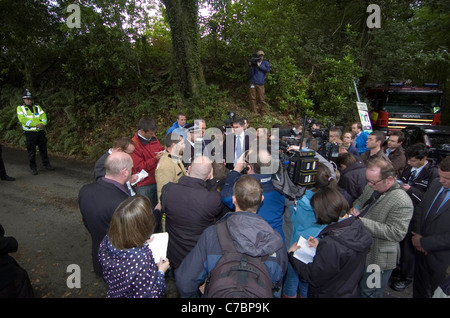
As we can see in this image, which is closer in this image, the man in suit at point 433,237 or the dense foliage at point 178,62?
the man in suit at point 433,237

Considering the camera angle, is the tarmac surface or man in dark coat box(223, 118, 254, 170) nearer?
the tarmac surface

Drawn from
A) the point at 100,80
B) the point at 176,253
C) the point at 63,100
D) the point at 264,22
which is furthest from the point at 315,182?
the point at 63,100

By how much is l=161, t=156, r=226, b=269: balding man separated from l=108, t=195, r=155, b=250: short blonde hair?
1.78ft

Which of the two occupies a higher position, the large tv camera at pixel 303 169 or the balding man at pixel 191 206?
the large tv camera at pixel 303 169

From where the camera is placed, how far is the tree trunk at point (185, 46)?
8531mm

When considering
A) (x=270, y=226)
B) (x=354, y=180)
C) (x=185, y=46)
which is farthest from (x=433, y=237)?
(x=185, y=46)

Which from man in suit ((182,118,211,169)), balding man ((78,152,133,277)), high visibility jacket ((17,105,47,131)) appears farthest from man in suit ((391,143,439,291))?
high visibility jacket ((17,105,47,131))

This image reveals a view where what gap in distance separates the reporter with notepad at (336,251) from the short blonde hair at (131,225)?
1.45m

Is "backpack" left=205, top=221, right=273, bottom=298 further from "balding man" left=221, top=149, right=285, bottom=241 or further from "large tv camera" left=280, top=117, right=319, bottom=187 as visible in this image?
"large tv camera" left=280, top=117, right=319, bottom=187

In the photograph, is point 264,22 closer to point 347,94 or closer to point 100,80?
point 347,94

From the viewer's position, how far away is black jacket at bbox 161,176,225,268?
8.36 ft

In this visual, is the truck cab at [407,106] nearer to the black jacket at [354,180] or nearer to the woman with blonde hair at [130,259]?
the black jacket at [354,180]

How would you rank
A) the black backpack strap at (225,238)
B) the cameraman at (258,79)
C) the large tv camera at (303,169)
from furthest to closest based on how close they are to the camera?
the cameraman at (258,79) < the large tv camera at (303,169) < the black backpack strap at (225,238)

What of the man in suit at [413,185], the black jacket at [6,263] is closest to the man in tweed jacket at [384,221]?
the man in suit at [413,185]
